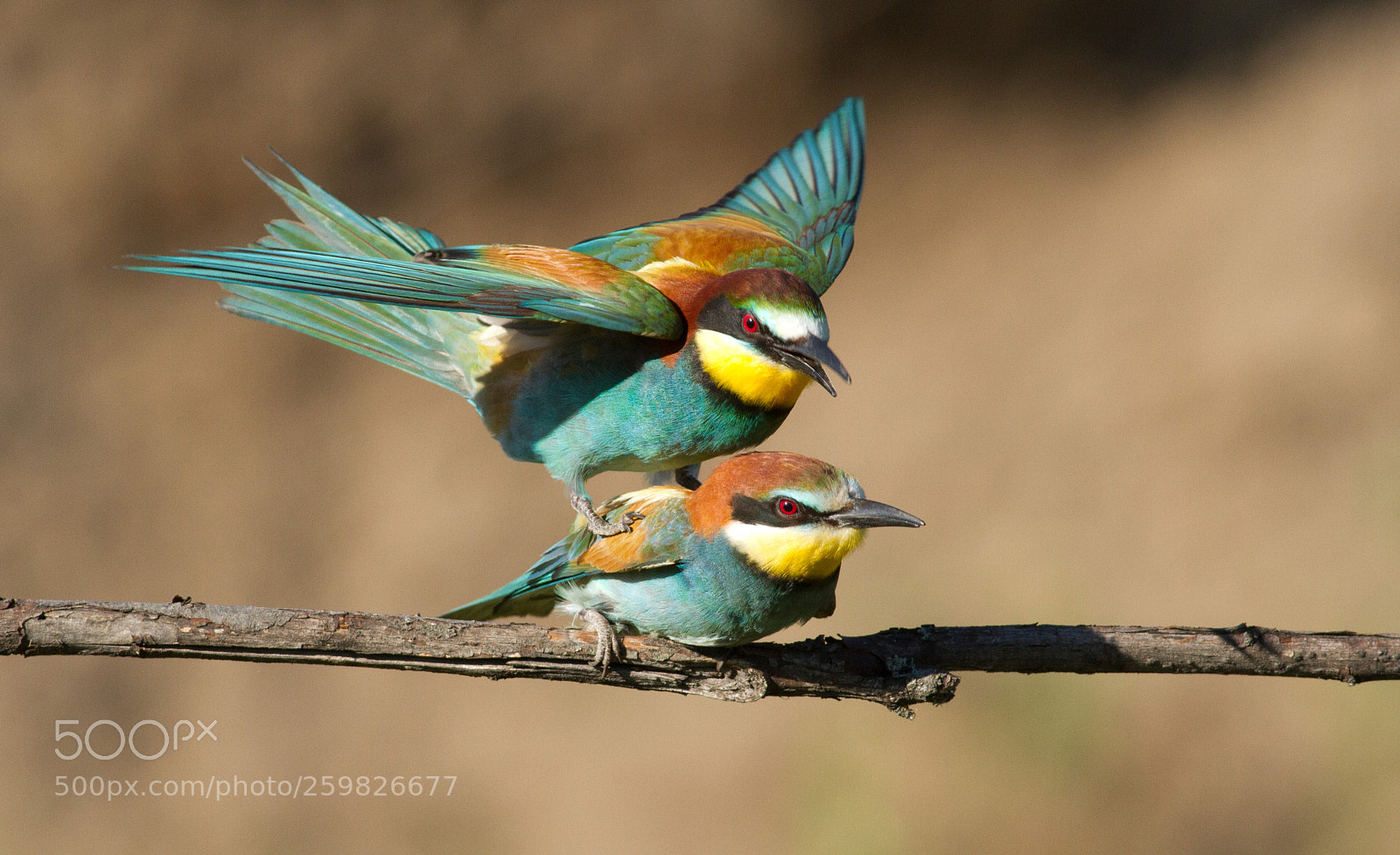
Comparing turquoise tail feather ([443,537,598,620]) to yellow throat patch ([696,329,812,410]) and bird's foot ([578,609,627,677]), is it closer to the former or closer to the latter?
bird's foot ([578,609,627,677])

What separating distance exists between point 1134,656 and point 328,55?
4.27m

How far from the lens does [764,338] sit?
7.63 ft

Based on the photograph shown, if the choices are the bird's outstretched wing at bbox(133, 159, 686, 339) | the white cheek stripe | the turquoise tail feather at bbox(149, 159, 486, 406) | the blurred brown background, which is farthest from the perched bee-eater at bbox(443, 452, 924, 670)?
the blurred brown background

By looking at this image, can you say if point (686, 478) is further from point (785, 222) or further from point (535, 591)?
point (785, 222)

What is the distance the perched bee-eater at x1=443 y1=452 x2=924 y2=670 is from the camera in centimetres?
224

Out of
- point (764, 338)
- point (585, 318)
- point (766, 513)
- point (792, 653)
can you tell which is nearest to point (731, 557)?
point (766, 513)

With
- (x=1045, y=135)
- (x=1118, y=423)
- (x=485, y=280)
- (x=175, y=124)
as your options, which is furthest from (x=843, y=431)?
(x=485, y=280)

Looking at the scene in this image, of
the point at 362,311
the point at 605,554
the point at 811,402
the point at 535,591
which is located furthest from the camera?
the point at 811,402

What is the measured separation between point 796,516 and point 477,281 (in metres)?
0.82

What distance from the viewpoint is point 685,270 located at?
269 cm

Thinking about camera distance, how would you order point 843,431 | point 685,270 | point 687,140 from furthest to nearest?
point 843,431
point 687,140
point 685,270

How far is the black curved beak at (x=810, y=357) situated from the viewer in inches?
89.1

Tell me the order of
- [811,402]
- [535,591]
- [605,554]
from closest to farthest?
[605,554] < [535,591] < [811,402]

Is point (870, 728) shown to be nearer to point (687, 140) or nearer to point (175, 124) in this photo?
point (687, 140)
